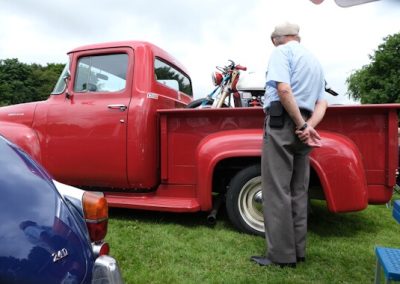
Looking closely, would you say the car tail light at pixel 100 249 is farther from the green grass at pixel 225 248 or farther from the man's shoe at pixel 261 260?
the man's shoe at pixel 261 260

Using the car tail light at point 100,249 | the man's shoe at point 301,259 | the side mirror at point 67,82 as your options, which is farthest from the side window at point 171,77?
the car tail light at point 100,249

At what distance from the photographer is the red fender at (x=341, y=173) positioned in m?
3.47

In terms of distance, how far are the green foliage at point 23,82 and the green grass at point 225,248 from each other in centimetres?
5609

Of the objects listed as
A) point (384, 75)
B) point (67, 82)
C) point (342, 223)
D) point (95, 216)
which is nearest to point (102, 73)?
point (67, 82)

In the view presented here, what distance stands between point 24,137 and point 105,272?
3501 mm

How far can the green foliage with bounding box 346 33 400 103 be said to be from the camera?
124ft

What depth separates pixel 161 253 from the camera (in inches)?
134

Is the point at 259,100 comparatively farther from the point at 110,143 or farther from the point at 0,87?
the point at 0,87

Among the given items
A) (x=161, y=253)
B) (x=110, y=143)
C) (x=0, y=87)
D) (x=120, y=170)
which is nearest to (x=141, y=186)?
(x=120, y=170)

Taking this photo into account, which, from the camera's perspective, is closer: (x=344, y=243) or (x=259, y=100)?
(x=344, y=243)

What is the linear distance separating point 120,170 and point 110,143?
292 millimetres

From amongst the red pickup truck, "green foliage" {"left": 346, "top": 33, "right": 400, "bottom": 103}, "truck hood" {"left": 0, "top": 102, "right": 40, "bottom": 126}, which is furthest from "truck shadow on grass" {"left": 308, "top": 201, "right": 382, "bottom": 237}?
"green foliage" {"left": 346, "top": 33, "right": 400, "bottom": 103}

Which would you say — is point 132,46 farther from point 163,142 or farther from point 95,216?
point 95,216

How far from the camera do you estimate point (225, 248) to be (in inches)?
139
